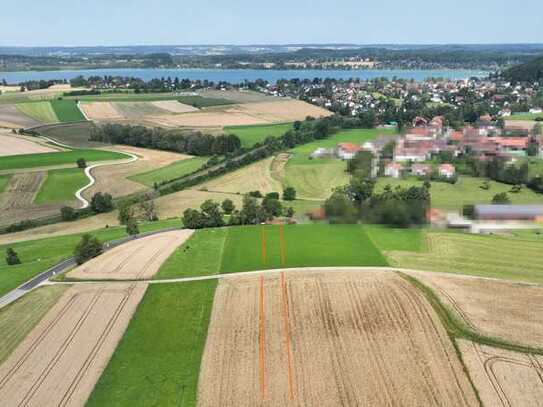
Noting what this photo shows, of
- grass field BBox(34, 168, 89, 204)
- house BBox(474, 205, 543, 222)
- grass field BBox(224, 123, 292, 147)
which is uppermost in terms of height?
house BBox(474, 205, 543, 222)

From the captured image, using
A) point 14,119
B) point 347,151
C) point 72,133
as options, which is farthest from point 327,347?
point 14,119

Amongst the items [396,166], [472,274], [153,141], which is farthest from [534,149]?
[153,141]

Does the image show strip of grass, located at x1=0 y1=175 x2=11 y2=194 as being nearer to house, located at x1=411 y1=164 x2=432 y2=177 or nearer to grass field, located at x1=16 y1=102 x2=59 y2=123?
grass field, located at x1=16 y1=102 x2=59 y2=123

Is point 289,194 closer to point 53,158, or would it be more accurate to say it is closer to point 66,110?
point 53,158

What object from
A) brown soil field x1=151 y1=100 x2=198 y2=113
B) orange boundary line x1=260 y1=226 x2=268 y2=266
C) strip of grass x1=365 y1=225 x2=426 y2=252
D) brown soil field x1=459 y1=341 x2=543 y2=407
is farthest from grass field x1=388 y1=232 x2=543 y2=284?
brown soil field x1=151 y1=100 x2=198 y2=113

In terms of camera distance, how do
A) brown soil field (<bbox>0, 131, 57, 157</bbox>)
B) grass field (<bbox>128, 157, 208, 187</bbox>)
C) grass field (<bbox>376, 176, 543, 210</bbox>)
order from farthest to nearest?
brown soil field (<bbox>0, 131, 57, 157</bbox>) → grass field (<bbox>128, 157, 208, 187</bbox>) → grass field (<bbox>376, 176, 543, 210</bbox>)
